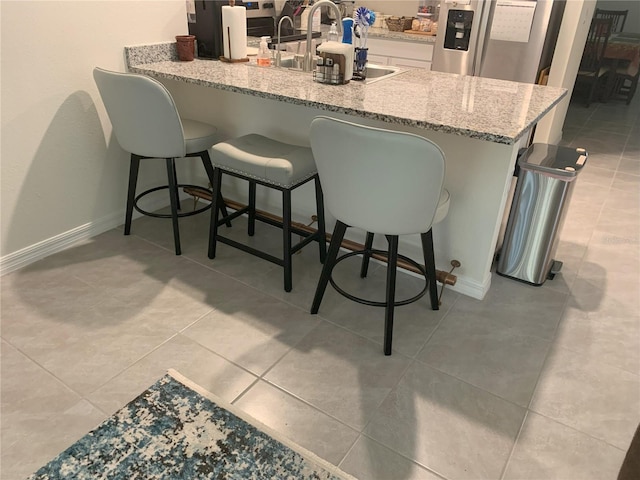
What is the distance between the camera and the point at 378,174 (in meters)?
1.65

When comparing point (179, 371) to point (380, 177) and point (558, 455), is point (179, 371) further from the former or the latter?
point (558, 455)

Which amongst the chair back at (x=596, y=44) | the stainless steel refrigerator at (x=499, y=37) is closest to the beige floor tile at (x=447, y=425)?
the stainless steel refrigerator at (x=499, y=37)

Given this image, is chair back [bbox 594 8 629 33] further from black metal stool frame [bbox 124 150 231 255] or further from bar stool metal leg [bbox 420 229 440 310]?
black metal stool frame [bbox 124 150 231 255]

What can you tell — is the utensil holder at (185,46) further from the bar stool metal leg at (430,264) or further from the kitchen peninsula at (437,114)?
the bar stool metal leg at (430,264)

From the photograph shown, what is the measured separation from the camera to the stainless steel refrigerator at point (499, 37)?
3430mm

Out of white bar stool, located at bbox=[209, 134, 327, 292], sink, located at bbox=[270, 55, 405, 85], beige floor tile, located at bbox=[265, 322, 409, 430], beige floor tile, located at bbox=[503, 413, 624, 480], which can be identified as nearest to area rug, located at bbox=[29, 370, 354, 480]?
beige floor tile, located at bbox=[265, 322, 409, 430]

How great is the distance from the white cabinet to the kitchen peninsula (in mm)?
1546

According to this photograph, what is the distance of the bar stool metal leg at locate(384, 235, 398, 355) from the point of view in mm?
1848

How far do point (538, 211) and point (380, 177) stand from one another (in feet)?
3.48

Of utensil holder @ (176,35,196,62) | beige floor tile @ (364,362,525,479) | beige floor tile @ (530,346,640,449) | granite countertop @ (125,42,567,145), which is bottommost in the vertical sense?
beige floor tile @ (364,362,525,479)

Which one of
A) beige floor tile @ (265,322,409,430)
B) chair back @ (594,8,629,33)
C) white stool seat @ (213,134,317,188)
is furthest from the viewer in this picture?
chair back @ (594,8,629,33)

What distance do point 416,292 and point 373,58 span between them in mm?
2762

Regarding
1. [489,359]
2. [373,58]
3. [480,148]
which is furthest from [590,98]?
[489,359]

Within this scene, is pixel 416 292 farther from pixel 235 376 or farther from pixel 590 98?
pixel 590 98
